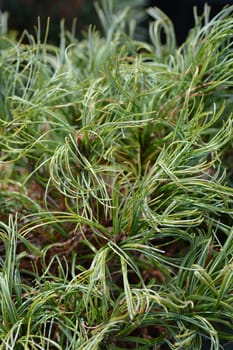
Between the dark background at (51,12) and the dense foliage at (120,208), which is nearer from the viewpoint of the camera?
the dense foliage at (120,208)

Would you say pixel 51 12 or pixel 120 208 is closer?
pixel 120 208

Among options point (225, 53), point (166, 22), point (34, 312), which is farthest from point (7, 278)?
point (166, 22)

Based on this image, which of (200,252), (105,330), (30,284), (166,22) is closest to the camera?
(105,330)

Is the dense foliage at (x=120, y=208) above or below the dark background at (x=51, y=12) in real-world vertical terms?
above

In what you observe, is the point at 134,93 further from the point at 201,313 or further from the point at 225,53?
the point at 201,313

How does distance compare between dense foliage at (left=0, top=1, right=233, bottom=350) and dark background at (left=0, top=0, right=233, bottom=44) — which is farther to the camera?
dark background at (left=0, top=0, right=233, bottom=44)

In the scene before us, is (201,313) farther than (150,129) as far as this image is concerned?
No

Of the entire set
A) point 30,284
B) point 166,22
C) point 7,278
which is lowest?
point 30,284

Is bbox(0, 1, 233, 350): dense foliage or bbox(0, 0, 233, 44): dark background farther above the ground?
bbox(0, 1, 233, 350): dense foliage
